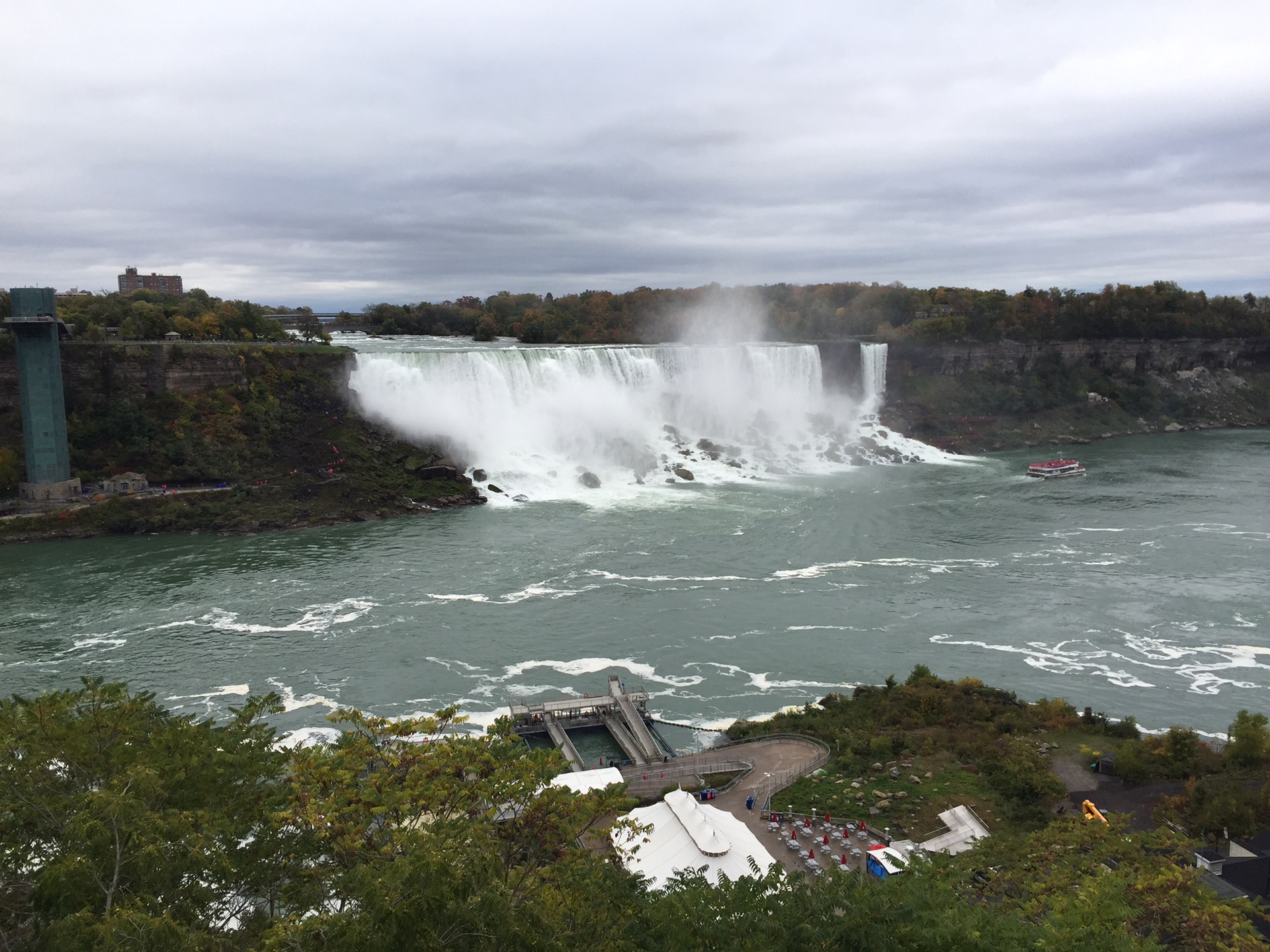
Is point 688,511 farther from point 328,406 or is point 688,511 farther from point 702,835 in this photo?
point 702,835

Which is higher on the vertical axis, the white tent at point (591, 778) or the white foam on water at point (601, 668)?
the white tent at point (591, 778)

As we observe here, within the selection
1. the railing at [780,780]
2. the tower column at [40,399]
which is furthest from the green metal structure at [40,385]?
the railing at [780,780]

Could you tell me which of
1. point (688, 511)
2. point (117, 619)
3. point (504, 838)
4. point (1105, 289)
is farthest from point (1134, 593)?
point (1105, 289)

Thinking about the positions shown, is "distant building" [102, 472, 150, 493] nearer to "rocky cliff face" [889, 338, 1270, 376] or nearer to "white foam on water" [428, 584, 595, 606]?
"white foam on water" [428, 584, 595, 606]

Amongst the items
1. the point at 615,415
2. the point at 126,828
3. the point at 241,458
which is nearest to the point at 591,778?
the point at 126,828

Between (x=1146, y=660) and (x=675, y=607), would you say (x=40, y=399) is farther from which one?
(x=1146, y=660)

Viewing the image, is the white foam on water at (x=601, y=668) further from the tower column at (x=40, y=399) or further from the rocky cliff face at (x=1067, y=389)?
the rocky cliff face at (x=1067, y=389)

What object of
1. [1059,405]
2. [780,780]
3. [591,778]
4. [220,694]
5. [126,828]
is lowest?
[220,694]
